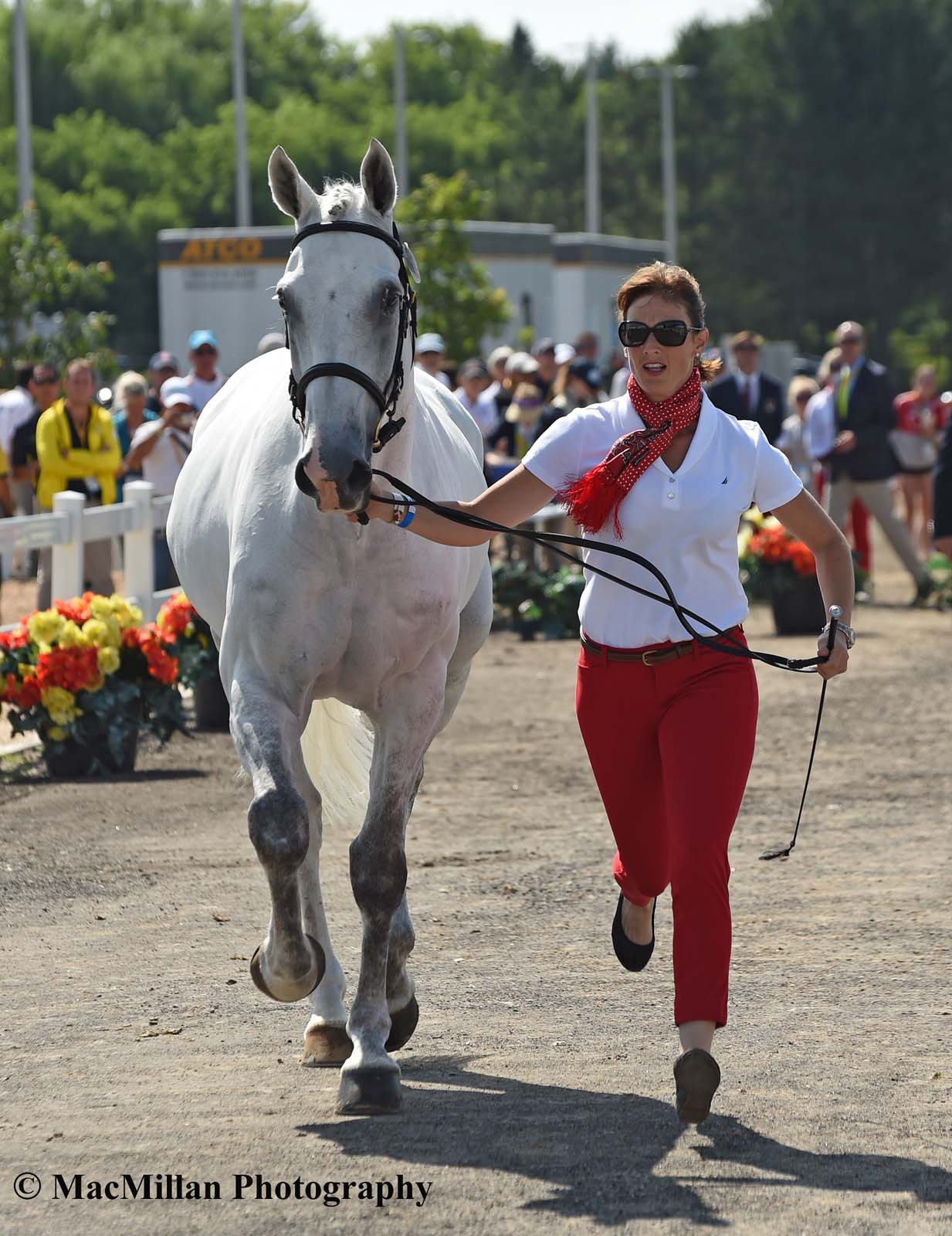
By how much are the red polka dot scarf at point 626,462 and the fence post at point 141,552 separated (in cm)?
879

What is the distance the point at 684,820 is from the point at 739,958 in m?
1.73

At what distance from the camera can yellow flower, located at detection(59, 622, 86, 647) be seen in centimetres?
1051

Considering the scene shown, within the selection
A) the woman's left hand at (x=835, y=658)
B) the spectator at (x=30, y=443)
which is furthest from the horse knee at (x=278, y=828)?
the spectator at (x=30, y=443)

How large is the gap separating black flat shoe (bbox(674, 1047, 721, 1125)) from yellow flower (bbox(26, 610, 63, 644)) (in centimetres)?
624

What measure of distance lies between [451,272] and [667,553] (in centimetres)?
2483

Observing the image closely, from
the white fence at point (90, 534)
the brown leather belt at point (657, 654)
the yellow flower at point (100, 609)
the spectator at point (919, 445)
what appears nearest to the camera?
the brown leather belt at point (657, 654)

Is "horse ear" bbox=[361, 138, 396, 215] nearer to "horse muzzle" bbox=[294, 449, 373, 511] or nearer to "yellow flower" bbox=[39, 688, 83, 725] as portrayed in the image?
"horse muzzle" bbox=[294, 449, 373, 511]

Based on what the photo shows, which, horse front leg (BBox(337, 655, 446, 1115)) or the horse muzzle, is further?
horse front leg (BBox(337, 655, 446, 1115))

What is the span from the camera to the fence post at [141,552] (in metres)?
13.8

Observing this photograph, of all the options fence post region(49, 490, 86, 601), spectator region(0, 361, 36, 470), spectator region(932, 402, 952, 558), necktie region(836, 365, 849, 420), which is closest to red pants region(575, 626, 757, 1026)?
spectator region(932, 402, 952, 558)

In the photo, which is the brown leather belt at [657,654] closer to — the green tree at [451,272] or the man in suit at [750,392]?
the man in suit at [750,392]

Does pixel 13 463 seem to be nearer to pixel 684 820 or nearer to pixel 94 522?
pixel 94 522

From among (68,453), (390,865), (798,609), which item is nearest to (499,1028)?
(390,865)

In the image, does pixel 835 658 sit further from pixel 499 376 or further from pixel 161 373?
pixel 499 376
